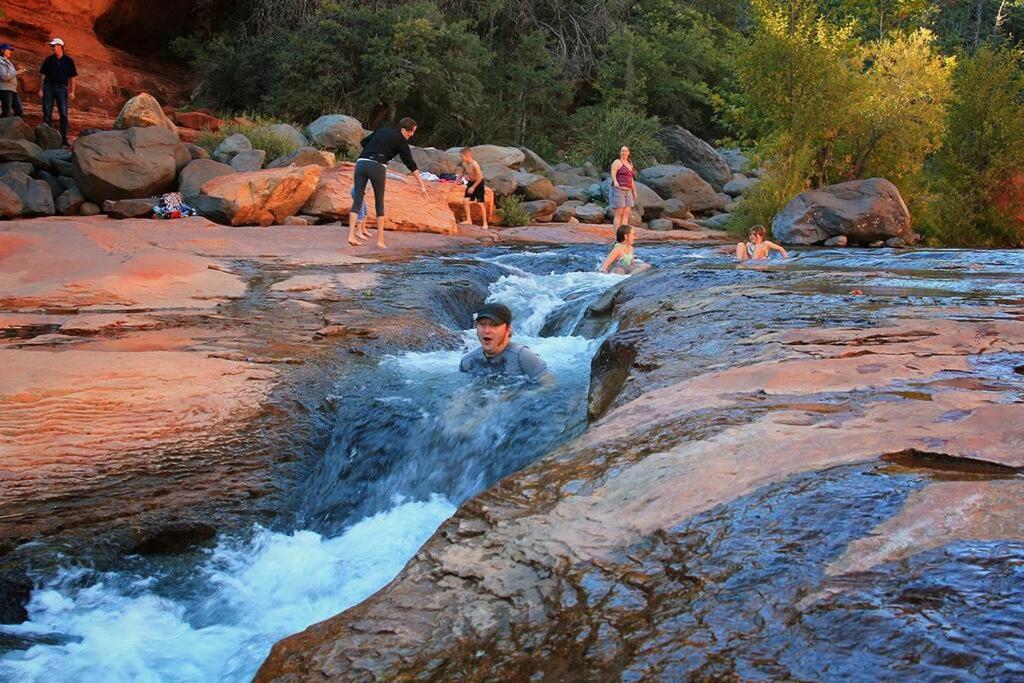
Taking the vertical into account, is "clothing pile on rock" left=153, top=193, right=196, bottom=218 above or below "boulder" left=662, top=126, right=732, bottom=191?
below

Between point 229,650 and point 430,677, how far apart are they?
1.84 m

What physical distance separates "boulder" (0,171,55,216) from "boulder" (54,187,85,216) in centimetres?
21

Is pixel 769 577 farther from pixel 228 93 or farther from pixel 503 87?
pixel 503 87

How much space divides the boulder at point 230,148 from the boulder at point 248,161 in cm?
24

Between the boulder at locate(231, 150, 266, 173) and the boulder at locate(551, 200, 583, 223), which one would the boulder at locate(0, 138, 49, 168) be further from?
the boulder at locate(551, 200, 583, 223)

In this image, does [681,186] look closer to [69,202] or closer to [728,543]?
[69,202]

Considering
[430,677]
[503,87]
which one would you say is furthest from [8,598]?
[503,87]

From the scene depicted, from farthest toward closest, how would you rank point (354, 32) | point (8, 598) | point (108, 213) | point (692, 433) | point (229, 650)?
point (354, 32) < point (108, 213) < point (8, 598) < point (229, 650) < point (692, 433)

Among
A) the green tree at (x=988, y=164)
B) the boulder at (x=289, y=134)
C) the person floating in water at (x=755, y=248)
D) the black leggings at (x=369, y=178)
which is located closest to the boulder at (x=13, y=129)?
the boulder at (x=289, y=134)

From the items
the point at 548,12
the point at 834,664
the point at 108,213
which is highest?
the point at 548,12

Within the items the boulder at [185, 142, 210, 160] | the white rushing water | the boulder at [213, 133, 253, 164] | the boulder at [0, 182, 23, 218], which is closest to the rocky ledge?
the white rushing water

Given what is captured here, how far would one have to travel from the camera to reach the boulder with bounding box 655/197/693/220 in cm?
2273

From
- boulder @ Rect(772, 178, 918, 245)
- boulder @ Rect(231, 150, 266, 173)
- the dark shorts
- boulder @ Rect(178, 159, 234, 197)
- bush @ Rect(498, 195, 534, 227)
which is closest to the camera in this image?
boulder @ Rect(178, 159, 234, 197)

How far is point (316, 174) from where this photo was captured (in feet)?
49.4
